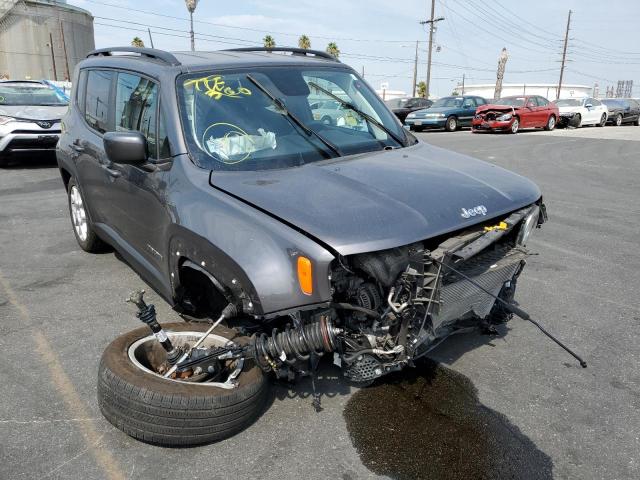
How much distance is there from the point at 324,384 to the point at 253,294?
1.02m

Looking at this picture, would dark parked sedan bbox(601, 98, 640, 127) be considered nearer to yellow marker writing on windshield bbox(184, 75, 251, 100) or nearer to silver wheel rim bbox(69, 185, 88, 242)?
silver wheel rim bbox(69, 185, 88, 242)

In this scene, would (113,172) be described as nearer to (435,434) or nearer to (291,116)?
(291,116)

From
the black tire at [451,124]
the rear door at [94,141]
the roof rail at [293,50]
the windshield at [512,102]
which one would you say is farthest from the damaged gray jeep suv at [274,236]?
the windshield at [512,102]

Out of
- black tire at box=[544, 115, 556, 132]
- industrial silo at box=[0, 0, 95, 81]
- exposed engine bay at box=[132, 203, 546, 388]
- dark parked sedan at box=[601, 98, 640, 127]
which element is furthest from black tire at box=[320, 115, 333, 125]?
industrial silo at box=[0, 0, 95, 81]

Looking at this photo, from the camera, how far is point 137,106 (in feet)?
12.8

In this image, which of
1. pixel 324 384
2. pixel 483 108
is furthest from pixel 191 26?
pixel 324 384

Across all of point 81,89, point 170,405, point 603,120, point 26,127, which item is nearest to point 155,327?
point 170,405

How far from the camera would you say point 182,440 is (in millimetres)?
2631

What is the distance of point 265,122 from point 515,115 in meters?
20.0

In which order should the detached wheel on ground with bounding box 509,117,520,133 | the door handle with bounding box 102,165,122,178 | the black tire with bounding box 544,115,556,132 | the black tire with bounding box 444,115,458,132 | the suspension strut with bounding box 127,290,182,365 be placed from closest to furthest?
the suspension strut with bounding box 127,290,182,365, the door handle with bounding box 102,165,122,178, the detached wheel on ground with bounding box 509,117,520,133, the black tire with bounding box 444,115,458,132, the black tire with bounding box 544,115,556,132

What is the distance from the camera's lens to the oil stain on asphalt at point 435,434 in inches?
103

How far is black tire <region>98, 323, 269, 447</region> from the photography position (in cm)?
257

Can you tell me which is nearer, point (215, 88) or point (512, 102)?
point (215, 88)

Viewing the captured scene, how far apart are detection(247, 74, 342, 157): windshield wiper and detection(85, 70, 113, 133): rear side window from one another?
59.2 inches
